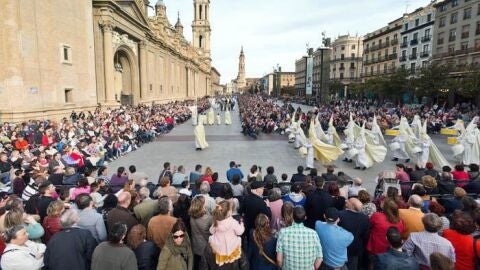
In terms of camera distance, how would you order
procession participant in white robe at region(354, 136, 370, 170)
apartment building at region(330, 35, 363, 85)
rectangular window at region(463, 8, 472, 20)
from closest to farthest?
procession participant in white robe at region(354, 136, 370, 170) → rectangular window at region(463, 8, 472, 20) → apartment building at region(330, 35, 363, 85)

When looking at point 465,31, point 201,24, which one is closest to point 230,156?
point 465,31

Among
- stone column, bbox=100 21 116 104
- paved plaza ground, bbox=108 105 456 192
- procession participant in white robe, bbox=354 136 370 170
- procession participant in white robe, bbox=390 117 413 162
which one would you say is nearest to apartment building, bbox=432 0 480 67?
paved plaza ground, bbox=108 105 456 192

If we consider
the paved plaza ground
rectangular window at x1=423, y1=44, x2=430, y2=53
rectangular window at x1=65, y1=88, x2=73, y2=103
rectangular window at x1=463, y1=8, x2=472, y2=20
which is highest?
rectangular window at x1=463, y1=8, x2=472, y2=20

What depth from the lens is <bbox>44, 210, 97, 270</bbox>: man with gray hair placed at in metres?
3.79

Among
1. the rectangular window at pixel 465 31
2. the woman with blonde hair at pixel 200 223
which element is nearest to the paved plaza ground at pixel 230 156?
the woman with blonde hair at pixel 200 223

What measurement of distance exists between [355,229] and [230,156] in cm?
1105

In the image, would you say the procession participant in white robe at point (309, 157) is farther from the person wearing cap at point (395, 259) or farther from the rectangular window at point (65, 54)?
the rectangular window at point (65, 54)

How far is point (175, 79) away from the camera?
176 feet

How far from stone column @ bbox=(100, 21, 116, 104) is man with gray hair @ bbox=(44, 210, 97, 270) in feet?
77.5

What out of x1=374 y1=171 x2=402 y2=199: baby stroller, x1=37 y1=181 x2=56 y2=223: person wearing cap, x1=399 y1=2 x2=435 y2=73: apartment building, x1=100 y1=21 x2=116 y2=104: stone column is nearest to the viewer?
x1=37 y1=181 x2=56 y2=223: person wearing cap

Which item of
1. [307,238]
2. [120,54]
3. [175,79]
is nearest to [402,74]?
[175,79]

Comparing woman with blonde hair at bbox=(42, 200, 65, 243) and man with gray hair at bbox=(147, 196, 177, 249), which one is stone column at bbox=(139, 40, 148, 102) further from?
man with gray hair at bbox=(147, 196, 177, 249)

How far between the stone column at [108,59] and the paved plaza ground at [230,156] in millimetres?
7839

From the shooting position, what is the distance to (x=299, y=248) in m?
3.89
